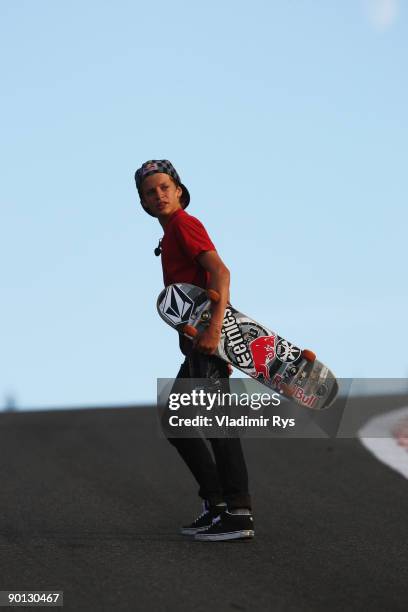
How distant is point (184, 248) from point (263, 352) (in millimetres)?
938

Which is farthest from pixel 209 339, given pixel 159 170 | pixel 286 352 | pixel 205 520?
pixel 205 520

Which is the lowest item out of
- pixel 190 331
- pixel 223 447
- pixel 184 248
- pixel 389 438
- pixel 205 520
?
pixel 205 520

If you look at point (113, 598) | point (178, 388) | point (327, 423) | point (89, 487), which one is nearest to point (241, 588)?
point (113, 598)

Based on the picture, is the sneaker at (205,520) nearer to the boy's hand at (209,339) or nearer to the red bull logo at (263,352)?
the red bull logo at (263,352)

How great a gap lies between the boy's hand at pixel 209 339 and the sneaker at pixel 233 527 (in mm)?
1053

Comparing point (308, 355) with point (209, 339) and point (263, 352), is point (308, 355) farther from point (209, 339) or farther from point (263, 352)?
point (209, 339)

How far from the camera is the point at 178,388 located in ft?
22.8

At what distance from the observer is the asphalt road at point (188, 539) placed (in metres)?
5.43

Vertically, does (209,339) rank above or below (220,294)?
below

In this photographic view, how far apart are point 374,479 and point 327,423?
2.36 m

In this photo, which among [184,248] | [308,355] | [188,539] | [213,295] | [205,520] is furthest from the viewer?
[308,355]

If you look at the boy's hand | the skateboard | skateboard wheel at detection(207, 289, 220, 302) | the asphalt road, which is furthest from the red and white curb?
skateboard wheel at detection(207, 289, 220, 302)

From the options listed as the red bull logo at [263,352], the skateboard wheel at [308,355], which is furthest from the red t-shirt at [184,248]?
the skateboard wheel at [308,355]

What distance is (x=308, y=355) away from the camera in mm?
7270
